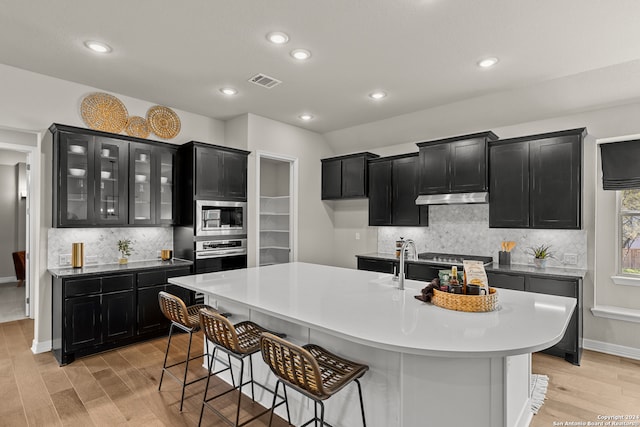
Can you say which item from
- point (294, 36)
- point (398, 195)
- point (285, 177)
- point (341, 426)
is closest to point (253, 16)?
point (294, 36)

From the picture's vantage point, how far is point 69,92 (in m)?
3.84

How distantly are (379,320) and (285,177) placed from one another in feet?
16.4

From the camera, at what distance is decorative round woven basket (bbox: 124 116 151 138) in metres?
4.29

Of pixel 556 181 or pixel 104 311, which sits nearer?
pixel 104 311

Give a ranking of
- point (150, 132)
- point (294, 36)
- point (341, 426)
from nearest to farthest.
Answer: point (341, 426) < point (294, 36) < point (150, 132)

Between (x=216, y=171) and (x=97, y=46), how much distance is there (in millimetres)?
1889

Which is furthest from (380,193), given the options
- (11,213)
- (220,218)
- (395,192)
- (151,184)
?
(11,213)

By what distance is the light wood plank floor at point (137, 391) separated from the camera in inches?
98.6

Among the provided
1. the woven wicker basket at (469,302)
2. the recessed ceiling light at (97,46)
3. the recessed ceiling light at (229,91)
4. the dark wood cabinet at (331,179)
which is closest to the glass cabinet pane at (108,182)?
the recessed ceiling light at (97,46)

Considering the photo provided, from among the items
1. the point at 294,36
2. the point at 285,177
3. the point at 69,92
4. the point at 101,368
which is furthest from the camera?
the point at 285,177

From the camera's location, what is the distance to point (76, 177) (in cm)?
369

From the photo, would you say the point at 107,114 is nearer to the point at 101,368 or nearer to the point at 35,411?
the point at 101,368

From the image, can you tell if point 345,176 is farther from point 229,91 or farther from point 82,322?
point 82,322

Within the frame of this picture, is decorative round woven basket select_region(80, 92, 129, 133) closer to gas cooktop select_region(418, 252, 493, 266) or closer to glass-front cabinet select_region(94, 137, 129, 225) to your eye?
glass-front cabinet select_region(94, 137, 129, 225)
